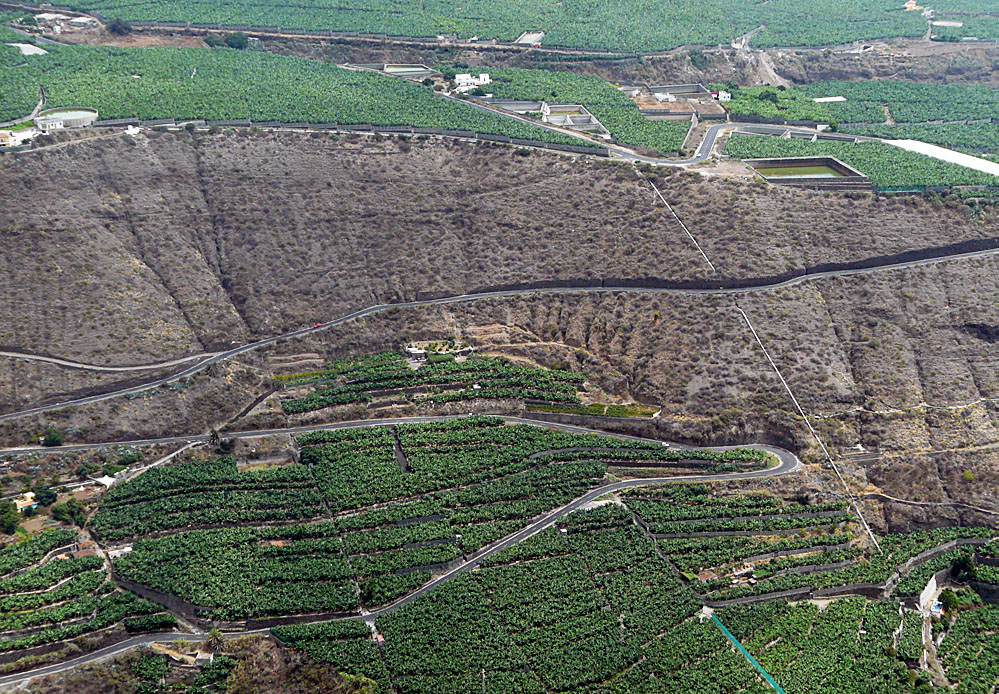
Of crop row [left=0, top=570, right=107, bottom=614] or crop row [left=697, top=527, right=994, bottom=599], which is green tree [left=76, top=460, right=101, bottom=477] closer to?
crop row [left=0, top=570, right=107, bottom=614]

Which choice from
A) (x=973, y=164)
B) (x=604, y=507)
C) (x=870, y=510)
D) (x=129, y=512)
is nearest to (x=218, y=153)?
(x=129, y=512)

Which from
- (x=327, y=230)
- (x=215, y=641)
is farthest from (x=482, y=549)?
(x=327, y=230)

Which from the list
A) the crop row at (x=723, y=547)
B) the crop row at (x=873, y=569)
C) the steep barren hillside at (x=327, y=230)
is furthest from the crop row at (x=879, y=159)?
the crop row at (x=723, y=547)

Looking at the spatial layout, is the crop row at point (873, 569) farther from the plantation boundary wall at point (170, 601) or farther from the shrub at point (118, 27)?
the shrub at point (118, 27)

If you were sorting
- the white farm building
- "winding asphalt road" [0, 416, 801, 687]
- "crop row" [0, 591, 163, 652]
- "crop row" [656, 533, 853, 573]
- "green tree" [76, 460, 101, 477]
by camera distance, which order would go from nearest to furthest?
Answer: "winding asphalt road" [0, 416, 801, 687] → "crop row" [0, 591, 163, 652] → "crop row" [656, 533, 853, 573] → "green tree" [76, 460, 101, 477] → the white farm building

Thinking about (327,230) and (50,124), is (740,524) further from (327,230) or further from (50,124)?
(50,124)

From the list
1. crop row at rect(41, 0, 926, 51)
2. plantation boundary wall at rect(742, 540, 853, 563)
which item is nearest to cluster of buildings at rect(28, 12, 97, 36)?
crop row at rect(41, 0, 926, 51)
